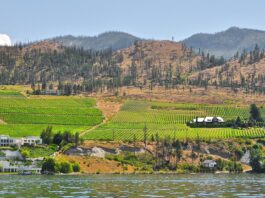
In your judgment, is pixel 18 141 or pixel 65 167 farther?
pixel 18 141

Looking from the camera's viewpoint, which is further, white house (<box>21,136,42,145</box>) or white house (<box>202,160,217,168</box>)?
white house (<box>21,136,42,145</box>)

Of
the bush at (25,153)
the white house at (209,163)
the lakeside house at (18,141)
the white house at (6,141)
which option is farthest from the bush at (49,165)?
the white house at (209,163)

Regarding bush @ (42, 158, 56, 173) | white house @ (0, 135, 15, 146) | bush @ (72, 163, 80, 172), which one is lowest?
bush @ (72, 163, 80, 172)

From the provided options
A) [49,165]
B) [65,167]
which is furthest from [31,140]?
[65,167]

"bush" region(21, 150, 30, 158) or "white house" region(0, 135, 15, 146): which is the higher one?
"white house" region(0, 135, 15, 146)

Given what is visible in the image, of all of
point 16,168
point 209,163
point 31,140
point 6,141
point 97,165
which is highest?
point 31,140

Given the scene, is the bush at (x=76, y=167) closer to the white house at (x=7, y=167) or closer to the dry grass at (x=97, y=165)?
the dry grass at (x=97, y=165)

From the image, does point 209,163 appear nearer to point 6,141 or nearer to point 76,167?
point 76,167

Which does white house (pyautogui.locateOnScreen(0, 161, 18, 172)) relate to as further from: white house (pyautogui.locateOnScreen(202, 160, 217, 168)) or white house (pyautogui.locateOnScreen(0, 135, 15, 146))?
white house (pyautogui.locateOnScreen(202, 160, 217, 168))

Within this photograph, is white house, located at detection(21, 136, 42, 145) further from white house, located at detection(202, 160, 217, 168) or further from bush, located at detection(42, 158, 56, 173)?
white house, located at detection(202, 160, 217, 168)

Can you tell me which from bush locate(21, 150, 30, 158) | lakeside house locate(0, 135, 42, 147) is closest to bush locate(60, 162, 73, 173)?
bush locate(21, 150, 30, 158)

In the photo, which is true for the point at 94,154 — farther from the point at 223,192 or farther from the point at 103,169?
the point at 223,192

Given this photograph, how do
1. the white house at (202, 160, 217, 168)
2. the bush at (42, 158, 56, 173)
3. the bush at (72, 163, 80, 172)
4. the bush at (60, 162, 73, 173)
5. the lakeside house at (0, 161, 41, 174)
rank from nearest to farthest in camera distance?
the bush at (42, 158, 56, 173), the bush at (60, 162, 73, 173), the lakeside house at (0, 161, 41, 174), the bush at (72, 163, 80, 172), the white house at (202, 160, 217, 168)

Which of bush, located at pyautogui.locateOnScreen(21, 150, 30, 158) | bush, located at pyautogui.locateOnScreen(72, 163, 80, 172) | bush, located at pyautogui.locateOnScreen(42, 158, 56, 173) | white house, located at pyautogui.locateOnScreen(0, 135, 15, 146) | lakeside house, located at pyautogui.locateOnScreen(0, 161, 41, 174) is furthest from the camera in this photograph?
white house, located at pyautogui.locateOnScreen(0, 135, 15, 146)
